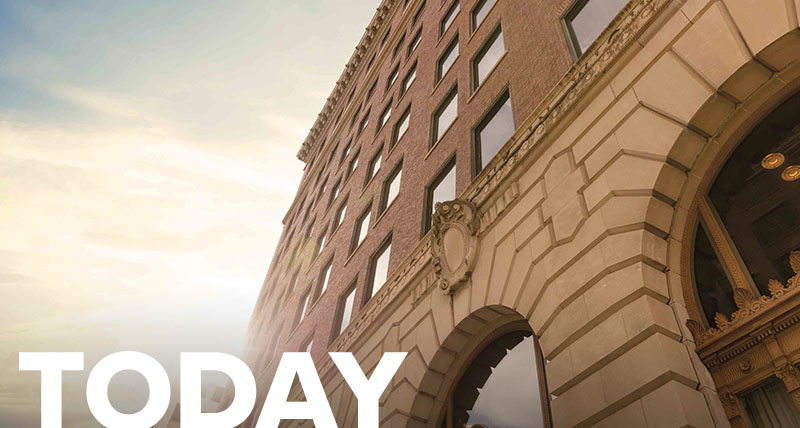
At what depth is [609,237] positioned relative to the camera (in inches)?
232

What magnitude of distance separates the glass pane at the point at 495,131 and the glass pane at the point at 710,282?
5049 mm

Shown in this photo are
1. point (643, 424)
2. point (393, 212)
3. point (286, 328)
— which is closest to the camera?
point (643, 424)

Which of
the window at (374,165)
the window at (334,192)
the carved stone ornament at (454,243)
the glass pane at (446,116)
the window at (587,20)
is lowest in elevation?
the carved stone ornament at (454,243)

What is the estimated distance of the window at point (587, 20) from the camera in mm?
8648

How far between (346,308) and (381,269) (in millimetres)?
2356

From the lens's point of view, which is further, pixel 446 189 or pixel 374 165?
pixel 374 165

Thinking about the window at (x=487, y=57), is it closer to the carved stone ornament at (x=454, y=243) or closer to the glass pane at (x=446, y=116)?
the glass pane at (x=446, y=116)

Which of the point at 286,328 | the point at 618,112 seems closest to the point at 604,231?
the point at 618,112

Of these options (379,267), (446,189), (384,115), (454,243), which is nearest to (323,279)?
(379,267)

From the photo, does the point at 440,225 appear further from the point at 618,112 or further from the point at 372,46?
the point at 372,46

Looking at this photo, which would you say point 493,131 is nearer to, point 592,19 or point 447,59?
point 592,19

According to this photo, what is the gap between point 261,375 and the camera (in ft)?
73.3

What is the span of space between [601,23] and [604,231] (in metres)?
4.73

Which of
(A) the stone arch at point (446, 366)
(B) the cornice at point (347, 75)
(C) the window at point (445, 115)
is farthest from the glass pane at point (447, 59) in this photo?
(B) the cornice at point (347, 75)
